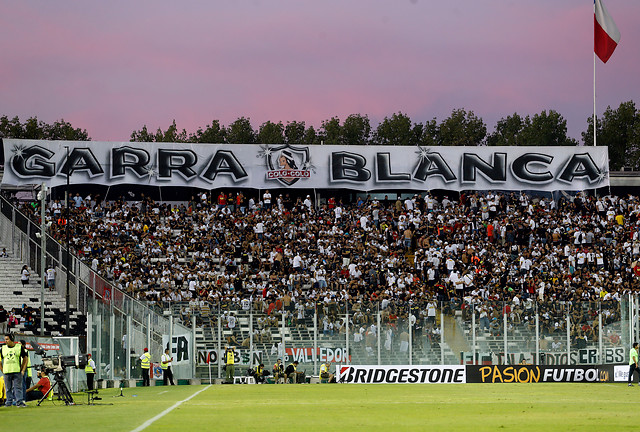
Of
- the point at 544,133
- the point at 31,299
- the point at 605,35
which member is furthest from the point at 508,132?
the point at 31,299

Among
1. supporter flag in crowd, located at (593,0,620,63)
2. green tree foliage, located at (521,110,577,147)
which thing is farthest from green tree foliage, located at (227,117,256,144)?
supporter flag in crowd, located at (593,0,620,63)

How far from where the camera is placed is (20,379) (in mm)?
23922

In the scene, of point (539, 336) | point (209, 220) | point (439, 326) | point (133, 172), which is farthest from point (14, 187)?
point (539, 336)

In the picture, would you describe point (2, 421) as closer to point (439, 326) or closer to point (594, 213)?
point (439, 326)

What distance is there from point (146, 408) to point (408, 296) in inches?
1270

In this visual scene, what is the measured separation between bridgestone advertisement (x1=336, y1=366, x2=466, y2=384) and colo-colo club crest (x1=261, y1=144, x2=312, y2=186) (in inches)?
923

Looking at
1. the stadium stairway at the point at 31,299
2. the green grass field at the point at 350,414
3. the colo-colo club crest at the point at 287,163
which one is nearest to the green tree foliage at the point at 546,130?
the colo-colo club crest at the point at 287,163

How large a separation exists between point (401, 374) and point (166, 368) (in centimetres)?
1028

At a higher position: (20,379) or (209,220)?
(209,220)

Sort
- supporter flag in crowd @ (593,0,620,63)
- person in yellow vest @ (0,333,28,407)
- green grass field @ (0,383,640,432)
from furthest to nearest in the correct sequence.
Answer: supporter flag in crowd @ (593,0,620,63) → person in yellow vest @ (0,333,28,407) → green grass field @ (0,383,640,432)

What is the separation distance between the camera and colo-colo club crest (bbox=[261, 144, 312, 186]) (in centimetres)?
6350

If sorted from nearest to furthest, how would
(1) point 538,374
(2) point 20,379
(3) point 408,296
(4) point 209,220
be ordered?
1. (2) point 20,379
2. (1) point 538,374
3. (3) point 408,296
4. (4) point 209,220

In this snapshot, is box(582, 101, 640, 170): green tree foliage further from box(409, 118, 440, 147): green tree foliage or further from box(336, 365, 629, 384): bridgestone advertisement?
box(336, 365, 629, 384): bridgestone advertisement

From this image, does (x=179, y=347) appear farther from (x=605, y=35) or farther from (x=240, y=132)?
(x=240, y=132)
